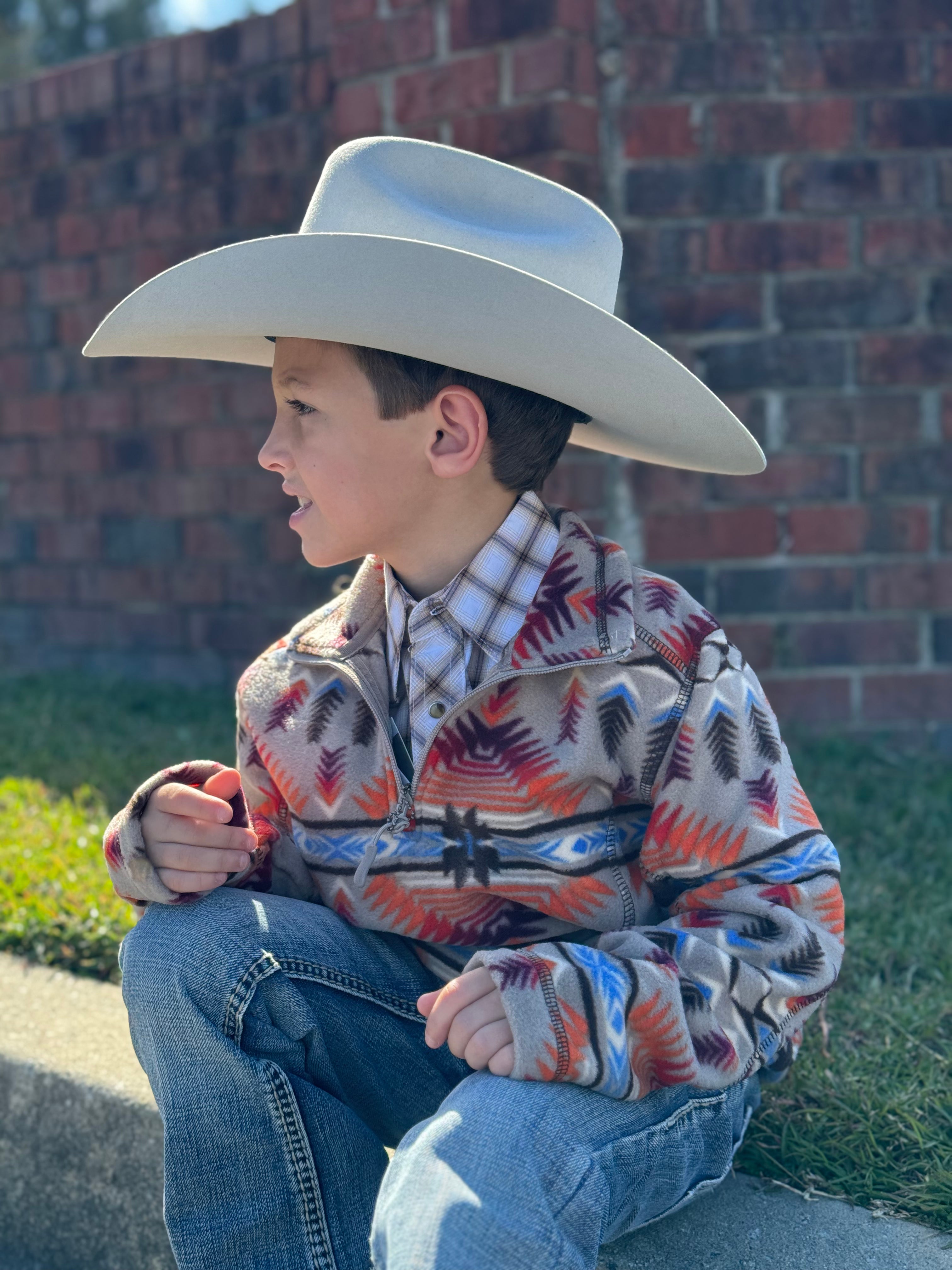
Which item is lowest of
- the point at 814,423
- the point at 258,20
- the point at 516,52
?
the point at 814,423

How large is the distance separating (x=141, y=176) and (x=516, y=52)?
5.61 ft

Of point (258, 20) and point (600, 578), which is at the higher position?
point (258, 20)

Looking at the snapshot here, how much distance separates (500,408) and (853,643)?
1.98 m

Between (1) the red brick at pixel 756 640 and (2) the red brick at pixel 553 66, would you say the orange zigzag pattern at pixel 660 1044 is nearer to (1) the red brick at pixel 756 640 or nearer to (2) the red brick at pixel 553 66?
(1) the red brick at pixel 756 640

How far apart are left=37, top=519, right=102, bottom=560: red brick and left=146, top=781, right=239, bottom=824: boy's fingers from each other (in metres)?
3.21

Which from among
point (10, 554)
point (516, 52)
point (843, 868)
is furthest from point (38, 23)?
point (843, 868)

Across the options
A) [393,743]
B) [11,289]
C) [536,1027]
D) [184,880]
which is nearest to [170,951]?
[184,880]

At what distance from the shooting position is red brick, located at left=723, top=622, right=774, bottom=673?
11.3ft

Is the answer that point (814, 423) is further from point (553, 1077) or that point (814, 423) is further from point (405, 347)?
point (553, 1077)

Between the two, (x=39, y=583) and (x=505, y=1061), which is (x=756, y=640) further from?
(x=39, y=583)

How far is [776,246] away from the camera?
11.0 ft

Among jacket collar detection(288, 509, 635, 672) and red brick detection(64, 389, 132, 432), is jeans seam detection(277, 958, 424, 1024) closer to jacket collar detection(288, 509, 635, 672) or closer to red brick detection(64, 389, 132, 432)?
jacket collar detection(288, 509, 635, 672)

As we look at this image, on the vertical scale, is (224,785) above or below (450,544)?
below

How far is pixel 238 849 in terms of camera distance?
5.59 ft
